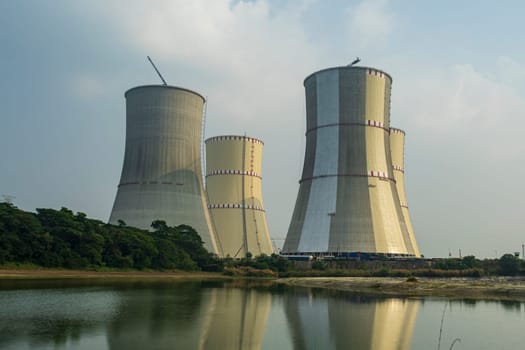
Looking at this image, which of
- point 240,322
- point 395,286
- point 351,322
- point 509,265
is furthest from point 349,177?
point 240,322

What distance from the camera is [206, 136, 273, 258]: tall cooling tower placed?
41.5 meters

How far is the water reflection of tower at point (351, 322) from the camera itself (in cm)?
888

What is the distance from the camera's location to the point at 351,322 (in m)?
11.3

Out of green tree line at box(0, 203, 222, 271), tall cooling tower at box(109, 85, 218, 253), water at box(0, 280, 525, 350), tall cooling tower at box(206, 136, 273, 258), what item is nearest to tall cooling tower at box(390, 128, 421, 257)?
tall cooling tower at box(206, 136, 273, 258)

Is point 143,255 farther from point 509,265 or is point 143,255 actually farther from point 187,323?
point 509,265

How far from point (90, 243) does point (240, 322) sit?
60.1 ft

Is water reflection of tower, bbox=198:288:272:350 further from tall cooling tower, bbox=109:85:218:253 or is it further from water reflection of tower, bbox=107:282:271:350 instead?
tall cooling tower, bbox=109:85:218:253

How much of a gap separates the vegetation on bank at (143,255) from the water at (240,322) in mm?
8776

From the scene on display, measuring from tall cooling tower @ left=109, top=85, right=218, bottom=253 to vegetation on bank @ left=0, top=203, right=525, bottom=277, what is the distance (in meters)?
1.34

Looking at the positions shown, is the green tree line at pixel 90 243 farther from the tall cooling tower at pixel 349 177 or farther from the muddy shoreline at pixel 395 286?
Result: the tall cooling tower at pixel 349 177

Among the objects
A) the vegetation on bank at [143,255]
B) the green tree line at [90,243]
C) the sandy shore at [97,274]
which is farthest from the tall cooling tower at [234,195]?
Result: the sandy shore at [97,274]

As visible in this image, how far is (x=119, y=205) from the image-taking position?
109 feet

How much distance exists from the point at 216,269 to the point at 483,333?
966 inches

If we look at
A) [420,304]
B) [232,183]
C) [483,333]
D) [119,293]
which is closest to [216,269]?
[232,183]
